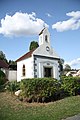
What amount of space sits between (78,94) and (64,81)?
1.17m

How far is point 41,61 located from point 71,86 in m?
8.23

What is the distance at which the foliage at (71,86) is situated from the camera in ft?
46.4

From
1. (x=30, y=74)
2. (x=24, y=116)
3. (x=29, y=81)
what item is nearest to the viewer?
(x=24, y=116)

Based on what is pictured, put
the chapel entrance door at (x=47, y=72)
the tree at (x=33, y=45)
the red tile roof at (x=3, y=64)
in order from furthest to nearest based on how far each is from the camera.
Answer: the red tile roof at (x=3, y=64)
the chapel entrance door at (x=47, y=72)
the tree at (x=33, y=45)

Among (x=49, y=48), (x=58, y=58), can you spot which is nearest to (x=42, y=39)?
(x=49, y=48)

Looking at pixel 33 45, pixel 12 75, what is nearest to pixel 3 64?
pixel 12 75

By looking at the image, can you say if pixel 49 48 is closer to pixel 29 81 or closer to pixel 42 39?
pixel 42 39

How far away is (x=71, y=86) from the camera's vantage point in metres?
14.2

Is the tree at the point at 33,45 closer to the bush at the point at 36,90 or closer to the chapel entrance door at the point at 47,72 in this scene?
the chapel entrance door at the point at 47,72

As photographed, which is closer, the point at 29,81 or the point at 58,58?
the point at 29,81

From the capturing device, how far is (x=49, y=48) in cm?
2205

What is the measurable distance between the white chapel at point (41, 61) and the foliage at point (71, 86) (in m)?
7.15

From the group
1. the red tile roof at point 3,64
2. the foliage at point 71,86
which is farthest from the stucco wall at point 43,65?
the foliage at point 71,86

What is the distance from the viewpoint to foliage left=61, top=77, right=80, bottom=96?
14.1m
